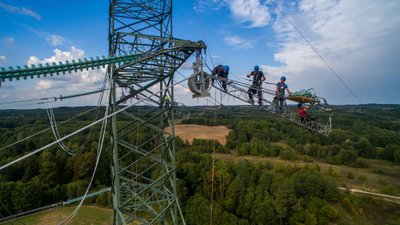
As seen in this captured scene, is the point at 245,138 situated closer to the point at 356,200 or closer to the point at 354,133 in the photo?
the point at 354,133

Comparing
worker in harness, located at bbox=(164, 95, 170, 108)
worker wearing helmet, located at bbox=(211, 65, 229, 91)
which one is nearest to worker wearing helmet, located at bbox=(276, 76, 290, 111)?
worker wearing helmet, located at bbox=(211, 65, 229, 91)

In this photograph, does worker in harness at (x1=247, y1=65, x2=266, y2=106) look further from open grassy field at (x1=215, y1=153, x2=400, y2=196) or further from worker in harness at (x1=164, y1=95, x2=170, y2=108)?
open grassy field at (x1=215, y1=153, x2=400, y2=196)

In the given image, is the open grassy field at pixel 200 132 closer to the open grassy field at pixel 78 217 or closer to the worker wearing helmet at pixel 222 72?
the open grassy field at pixel 78 217

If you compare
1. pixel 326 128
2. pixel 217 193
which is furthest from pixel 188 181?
pixel 326 128

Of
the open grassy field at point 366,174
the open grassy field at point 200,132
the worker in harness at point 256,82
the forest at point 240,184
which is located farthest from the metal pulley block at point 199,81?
the open grassy field at point 200,132

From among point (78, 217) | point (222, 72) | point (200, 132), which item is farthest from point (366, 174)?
point (222, 72)

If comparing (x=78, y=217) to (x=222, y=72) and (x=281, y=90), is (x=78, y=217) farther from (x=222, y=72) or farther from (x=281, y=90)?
(x=281, y=90)
